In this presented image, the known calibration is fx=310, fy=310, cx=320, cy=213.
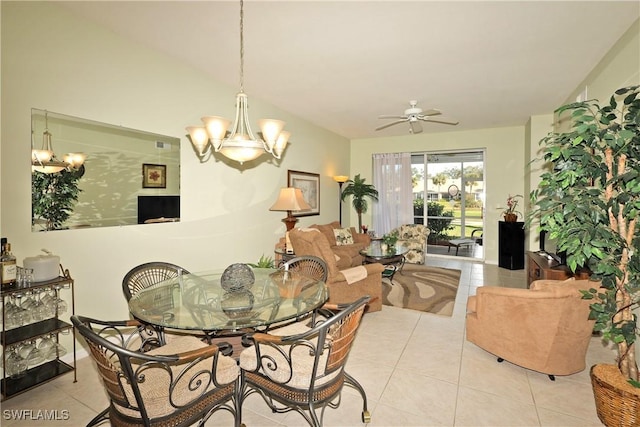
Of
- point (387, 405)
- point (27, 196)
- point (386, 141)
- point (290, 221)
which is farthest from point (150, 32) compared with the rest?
point (386, 141)

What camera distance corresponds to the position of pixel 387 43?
9.87 feet

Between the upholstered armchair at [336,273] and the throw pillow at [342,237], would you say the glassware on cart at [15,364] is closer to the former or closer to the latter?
the upholstered armchair at [336,273]

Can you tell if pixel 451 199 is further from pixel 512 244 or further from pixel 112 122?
pixel 112 122

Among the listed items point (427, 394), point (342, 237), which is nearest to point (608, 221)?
point (427, 394)

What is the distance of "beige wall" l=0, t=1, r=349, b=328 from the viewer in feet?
7.61

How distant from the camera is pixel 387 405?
2195mm

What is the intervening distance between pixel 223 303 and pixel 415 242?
17.2 feet

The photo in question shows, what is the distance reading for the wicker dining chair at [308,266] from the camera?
116 inches

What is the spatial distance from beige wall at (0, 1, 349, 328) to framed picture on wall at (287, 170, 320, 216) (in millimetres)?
898

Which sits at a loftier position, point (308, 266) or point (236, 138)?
point (236, 138)

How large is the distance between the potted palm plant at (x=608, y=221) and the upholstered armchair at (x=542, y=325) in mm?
343

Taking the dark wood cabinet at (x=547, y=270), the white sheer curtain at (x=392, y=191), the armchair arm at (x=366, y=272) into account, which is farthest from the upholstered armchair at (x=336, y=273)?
the white sheer curtain at (x=392, y=191)

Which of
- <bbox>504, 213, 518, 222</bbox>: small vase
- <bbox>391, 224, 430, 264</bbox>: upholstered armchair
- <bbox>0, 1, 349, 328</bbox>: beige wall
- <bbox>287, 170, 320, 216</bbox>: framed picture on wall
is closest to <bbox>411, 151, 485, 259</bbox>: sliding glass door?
<bbox>504, 213, 518, 222</bbox>: small vase

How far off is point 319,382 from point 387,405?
2.64ft
